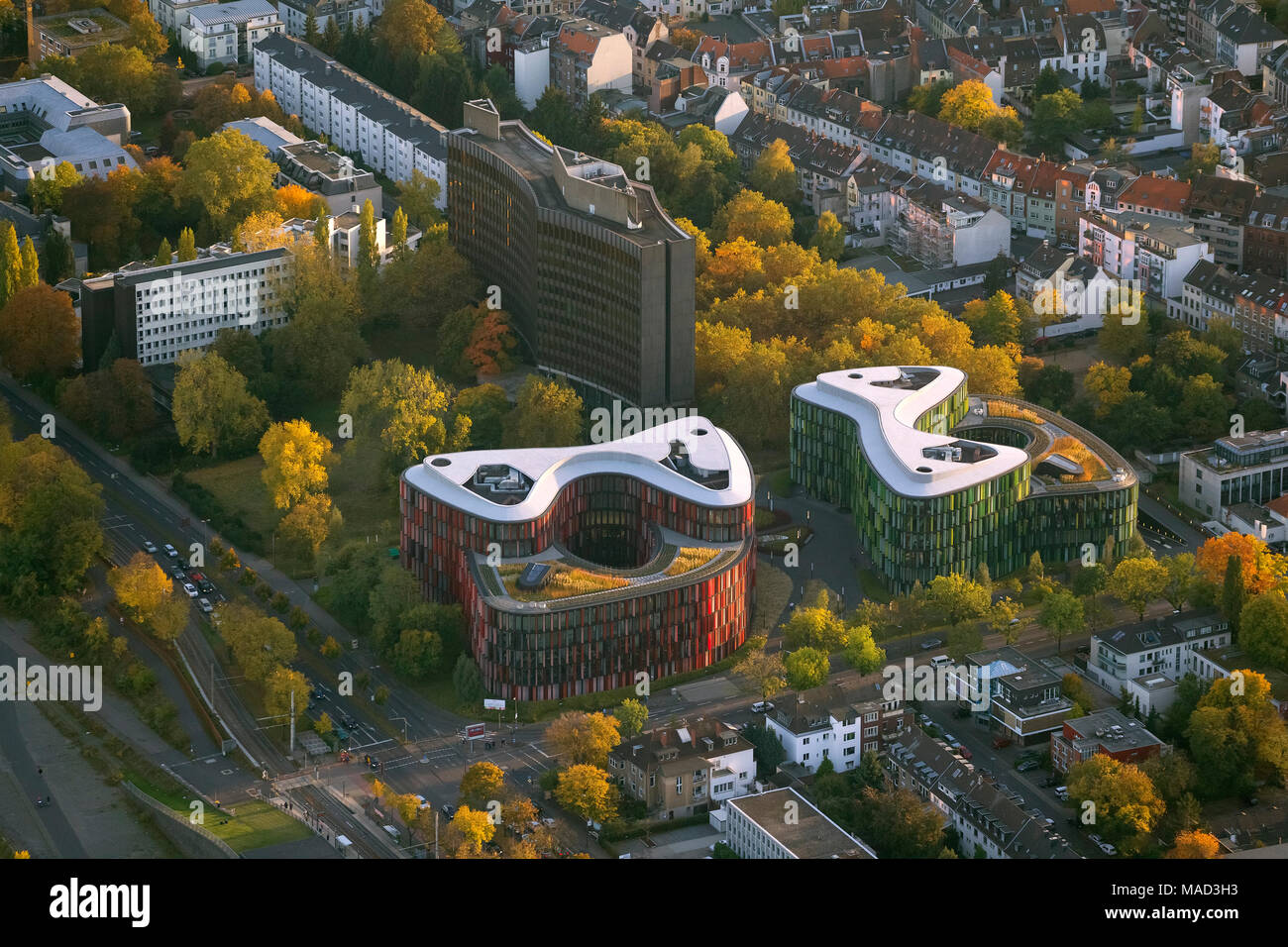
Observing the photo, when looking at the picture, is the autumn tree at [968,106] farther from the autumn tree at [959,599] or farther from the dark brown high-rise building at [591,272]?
the autumn tree at [959,599]

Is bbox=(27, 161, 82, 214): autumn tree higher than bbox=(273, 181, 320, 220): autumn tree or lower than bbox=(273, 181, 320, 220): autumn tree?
lower

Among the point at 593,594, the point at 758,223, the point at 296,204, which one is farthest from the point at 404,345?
the point at 593,594

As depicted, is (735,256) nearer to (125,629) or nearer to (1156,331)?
(1156,331)

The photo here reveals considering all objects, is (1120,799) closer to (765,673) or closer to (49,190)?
(765,673)

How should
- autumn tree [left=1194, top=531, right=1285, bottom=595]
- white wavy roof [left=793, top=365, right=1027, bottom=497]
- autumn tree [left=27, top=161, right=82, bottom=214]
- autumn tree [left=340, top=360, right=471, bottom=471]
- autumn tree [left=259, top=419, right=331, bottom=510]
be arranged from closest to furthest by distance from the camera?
autumn tree [left=1194, top=531, right=1285, bottom=595], white wavy roof [left=793, top=365, right=1027, bottom=497], autumn tree [left=259, top=419, right=331, bottom=510], autumn tree [left=340, top=360, right=471, bottom=471], autumn tree [left=27, top=161, right=82, bottom=214]

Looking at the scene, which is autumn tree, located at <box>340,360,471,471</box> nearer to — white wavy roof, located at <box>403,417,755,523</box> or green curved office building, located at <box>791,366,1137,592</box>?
white wavy roof, located at <box>403,417,755,523</box>

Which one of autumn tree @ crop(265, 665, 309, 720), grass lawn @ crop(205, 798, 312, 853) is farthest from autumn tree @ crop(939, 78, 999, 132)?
grass lawn @ crop(205, 798, 312, 853)

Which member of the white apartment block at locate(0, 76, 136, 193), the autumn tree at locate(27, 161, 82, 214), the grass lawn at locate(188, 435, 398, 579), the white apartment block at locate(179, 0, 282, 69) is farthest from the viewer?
the white apartment block at locate(179, 0, 282, 69)

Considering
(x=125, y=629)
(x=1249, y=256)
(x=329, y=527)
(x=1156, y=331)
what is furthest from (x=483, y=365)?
(x=1249, y=256)
